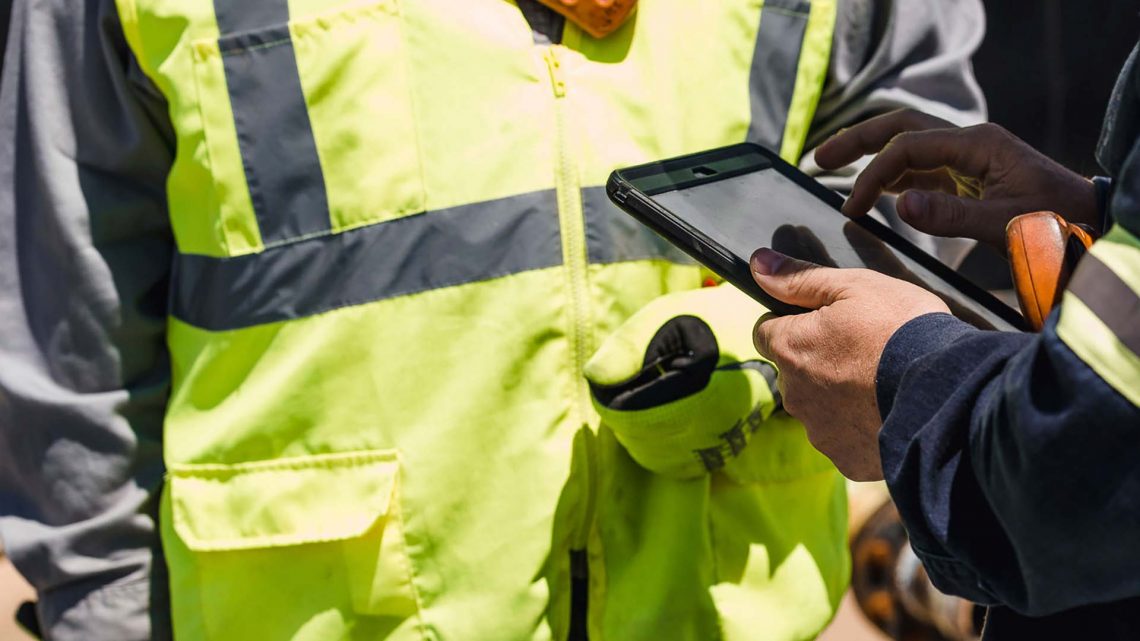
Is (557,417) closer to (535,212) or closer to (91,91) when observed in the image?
(535,212)

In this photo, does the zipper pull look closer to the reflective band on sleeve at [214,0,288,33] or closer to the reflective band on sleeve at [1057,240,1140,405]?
the reflective band on sleeve at [214,0,288,33]

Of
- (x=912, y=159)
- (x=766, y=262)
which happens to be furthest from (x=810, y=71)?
(x=766, y=262)

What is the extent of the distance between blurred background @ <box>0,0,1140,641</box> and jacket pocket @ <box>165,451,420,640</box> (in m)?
2.32

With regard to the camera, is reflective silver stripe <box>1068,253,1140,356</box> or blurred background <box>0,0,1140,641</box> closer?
reflective silver stripe <box>1068,253,1140,356</box>

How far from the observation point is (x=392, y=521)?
136cm

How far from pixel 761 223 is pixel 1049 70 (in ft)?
9.31

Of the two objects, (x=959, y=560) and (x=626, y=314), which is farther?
(x=626, y=314)

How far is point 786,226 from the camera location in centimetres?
127

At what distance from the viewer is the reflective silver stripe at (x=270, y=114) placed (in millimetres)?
1344

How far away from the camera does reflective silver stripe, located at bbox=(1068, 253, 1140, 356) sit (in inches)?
28.6

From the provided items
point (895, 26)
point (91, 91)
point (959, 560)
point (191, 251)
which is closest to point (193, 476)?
point (191, 251)

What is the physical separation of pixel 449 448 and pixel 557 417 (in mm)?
139

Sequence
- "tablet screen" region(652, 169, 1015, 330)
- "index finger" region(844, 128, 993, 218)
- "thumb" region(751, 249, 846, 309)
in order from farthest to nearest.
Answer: "index finger" region(844, 128, 993, 218) → "tablet screen" region(652, 169, 1015, 330) → "thumb" region(751, 249, 846, 309)

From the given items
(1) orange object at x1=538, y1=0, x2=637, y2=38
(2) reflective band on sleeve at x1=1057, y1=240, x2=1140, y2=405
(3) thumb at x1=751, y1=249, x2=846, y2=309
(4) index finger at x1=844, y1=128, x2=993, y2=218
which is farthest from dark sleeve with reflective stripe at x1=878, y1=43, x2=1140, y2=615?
(1) orange object at x1=538, y1=0, x2=637, y2=38
